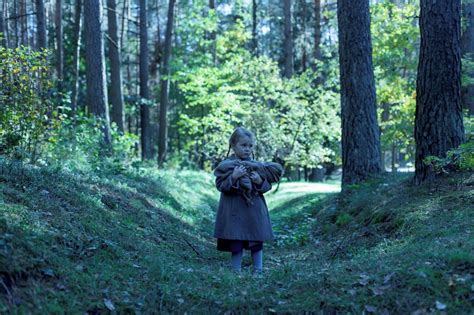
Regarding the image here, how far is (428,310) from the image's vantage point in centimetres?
401

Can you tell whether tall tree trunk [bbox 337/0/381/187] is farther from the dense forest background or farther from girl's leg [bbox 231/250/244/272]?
girl's leg [bbox 231/250/244/272]

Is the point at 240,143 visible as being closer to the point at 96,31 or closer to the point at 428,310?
the point at 428,310

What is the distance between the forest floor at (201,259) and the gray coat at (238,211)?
1.55 ft

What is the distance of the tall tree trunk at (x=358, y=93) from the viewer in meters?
11.5

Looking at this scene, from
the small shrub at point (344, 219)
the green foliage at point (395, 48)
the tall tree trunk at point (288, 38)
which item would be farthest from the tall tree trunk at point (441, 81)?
the tall tree trunk at point (288, 38)

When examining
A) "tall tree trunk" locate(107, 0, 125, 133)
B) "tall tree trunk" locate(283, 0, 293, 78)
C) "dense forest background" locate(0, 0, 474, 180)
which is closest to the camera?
"dense forest background" locate(0, 0, 474, 180)

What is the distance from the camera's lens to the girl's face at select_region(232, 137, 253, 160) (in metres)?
6.64

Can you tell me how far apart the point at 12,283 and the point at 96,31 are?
39.6 feet

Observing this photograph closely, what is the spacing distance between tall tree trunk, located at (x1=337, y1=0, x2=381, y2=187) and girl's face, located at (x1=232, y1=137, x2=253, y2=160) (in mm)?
5417

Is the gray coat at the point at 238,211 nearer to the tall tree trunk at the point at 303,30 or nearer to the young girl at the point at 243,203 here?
the young girl at the point at 243,203

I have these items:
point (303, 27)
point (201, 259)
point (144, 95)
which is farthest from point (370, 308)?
point (303, 27)

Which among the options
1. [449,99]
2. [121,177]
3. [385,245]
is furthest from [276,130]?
[385,245]

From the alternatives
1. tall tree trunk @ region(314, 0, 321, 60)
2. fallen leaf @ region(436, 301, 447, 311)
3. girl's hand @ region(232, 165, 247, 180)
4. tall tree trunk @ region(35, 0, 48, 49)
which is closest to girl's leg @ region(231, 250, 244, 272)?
girl's hand @ region(232, 165, 247, 180)

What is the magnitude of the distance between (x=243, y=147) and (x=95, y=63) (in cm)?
970
